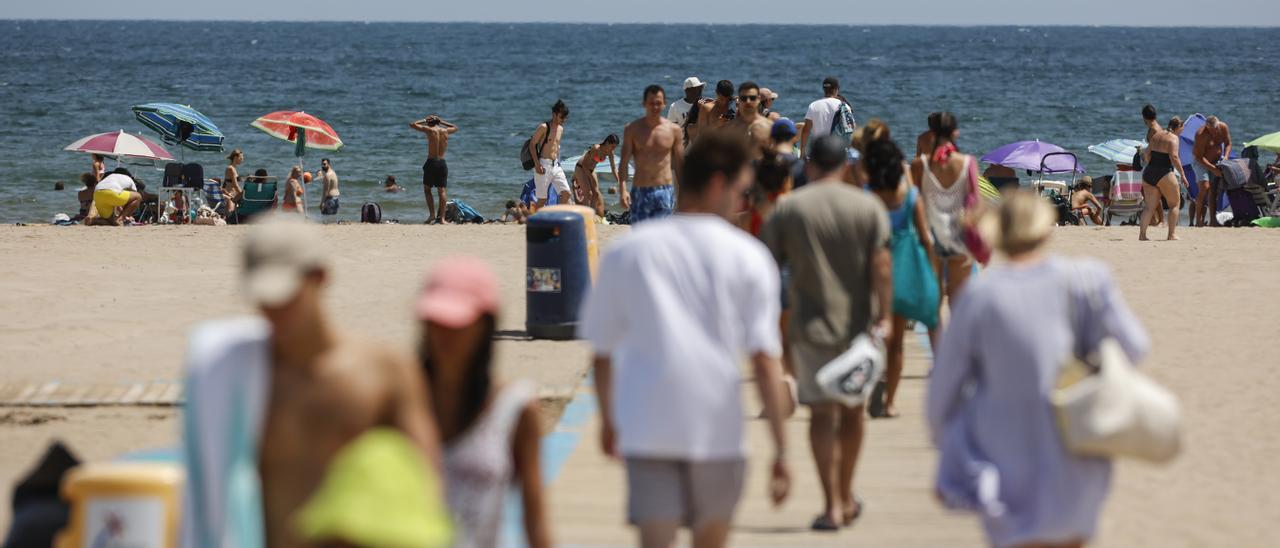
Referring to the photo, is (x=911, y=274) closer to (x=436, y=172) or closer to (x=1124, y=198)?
(x=436, y=172)

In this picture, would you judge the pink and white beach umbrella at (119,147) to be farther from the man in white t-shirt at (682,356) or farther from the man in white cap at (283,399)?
the man in white cap at (283,399)

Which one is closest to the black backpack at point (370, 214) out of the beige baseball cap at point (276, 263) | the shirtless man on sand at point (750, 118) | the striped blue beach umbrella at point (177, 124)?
the striped blue beach umbrella at point (177, 124)

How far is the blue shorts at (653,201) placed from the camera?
37.7 feet

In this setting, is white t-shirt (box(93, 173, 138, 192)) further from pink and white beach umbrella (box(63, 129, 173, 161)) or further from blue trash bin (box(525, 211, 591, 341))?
blue trash bin (box(525, 211, 591, 341))

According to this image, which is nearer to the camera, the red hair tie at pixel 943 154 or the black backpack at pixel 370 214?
the red hair tie at pixel 943 154

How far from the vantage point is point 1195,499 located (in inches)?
282

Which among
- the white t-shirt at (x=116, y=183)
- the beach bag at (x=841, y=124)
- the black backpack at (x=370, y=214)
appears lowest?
the black backpack at (x=370, y=214)

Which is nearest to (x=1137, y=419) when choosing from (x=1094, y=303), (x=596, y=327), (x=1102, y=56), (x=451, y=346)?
(x=1094, y=303)

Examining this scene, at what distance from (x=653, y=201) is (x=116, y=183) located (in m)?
10.8

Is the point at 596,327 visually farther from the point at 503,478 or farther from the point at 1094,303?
the point at 1094,303

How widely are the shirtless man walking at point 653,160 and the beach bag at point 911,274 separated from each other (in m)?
3.82

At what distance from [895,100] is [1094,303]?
234ft

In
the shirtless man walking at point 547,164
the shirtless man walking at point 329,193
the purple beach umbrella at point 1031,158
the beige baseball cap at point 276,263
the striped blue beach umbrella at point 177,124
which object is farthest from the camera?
the shirtless man walking at point 329,193

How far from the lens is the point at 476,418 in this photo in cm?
360
